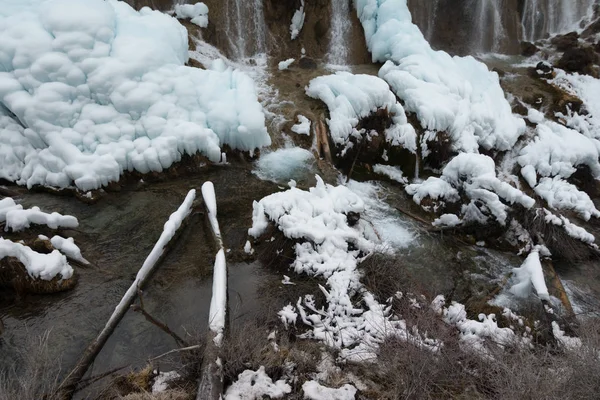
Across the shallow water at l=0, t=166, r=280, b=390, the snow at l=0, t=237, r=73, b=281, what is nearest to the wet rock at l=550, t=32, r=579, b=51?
the shallow water at l=0, t=166, r=280, b=390

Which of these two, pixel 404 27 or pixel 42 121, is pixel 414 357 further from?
pixel 404 27

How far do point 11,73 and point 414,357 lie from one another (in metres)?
8.75

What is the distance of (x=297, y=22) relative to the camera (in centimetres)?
1268

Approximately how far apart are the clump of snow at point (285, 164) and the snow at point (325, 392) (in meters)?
4.78

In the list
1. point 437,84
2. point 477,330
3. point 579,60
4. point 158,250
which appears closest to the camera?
point 477,330

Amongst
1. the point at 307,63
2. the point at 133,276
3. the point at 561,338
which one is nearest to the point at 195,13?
the point at 307,63

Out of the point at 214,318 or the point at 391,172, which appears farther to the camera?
the point at 391,172

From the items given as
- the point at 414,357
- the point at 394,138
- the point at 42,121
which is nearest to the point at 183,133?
the point at 42,121

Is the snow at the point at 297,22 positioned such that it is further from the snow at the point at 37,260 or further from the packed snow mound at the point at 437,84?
the snow at the point at 37,260

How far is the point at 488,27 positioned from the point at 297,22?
310 inches

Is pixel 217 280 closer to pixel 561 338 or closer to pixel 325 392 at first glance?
pixel 325 392

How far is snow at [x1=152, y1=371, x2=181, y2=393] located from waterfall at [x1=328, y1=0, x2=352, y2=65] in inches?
426

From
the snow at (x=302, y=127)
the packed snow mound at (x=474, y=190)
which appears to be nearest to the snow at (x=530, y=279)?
the packed snow mound at (x=474, y=190)

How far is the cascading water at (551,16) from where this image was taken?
15742mm
